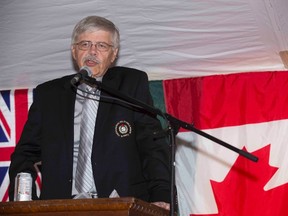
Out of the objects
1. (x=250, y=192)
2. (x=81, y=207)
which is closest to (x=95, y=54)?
(x=81, y=207)

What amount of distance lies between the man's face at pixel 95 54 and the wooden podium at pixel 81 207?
952 millimetres

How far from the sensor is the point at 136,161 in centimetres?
311

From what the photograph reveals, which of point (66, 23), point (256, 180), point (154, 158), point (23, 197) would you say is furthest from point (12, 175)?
point (256, 180)

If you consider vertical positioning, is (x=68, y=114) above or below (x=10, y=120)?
below

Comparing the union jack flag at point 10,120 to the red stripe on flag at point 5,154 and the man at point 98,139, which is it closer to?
the red stripe on flag at point 5,154

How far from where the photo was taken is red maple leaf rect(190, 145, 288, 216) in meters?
3.89

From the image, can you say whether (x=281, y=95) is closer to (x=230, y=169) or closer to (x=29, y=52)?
(x=230, y=169)

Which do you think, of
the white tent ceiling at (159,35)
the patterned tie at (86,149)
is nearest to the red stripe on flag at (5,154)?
the white tent ceiling at (159,35)

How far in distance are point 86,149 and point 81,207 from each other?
76 cm

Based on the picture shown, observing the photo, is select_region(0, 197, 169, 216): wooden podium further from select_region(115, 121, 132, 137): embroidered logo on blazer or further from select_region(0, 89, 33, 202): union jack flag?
select_region(0, 89, 33, 202): union jack flag

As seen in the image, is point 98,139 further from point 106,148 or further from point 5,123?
point 5,123

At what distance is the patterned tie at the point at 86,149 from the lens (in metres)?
3.00

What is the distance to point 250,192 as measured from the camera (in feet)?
12.9

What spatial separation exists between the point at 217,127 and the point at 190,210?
1.72 ft
